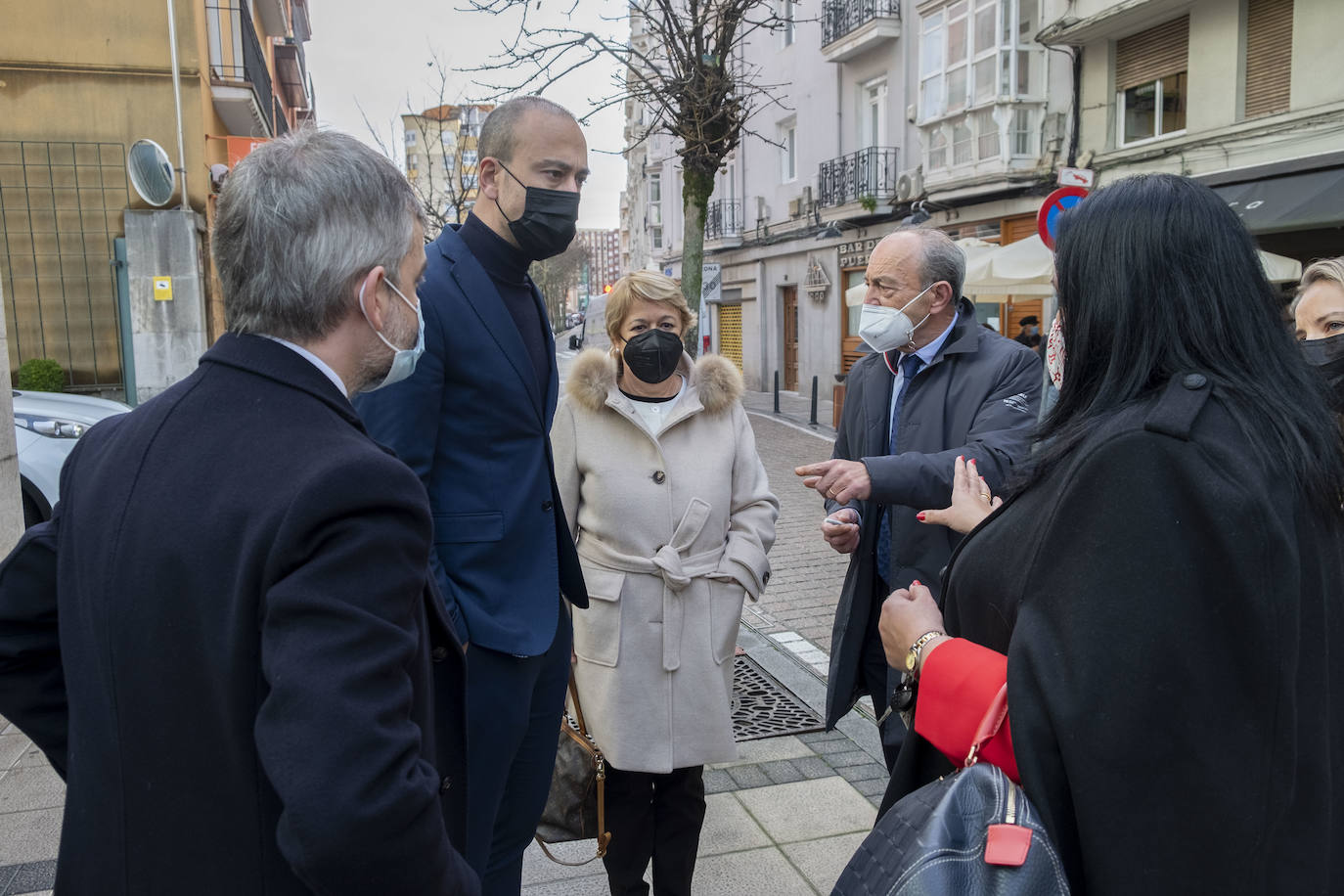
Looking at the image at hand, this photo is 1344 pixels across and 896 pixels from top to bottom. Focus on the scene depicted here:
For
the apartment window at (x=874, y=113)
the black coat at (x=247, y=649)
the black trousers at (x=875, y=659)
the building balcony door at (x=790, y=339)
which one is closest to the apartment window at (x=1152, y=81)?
the apartment window at (x=874, y=113)

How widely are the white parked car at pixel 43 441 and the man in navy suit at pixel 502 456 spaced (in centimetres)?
567

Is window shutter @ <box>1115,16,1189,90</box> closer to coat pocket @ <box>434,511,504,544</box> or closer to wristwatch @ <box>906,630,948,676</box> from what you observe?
coat pocket @ <box>434,511,504,544</box>

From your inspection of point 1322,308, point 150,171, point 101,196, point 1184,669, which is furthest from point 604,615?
point 101,196

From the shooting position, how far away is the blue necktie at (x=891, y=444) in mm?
3477

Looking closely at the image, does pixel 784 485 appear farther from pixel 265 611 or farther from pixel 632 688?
pixel 265 611

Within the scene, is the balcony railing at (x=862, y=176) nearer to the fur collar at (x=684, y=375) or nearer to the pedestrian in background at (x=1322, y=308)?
the pedestrian in background at (x=1322, y=308)

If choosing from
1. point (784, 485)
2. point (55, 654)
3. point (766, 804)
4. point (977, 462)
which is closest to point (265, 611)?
point (55, 654)

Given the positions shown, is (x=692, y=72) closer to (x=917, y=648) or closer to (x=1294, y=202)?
(x=917, y=648)

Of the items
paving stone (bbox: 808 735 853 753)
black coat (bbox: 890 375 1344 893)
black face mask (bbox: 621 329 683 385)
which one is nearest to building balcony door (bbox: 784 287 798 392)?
paving stone (bbox: 808 735 853 753)

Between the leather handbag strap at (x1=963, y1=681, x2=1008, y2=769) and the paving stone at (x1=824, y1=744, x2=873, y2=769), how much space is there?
2.95 m

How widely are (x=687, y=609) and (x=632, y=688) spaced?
30 cm

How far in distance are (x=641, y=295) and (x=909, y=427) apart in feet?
3.27

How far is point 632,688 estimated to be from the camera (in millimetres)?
3260

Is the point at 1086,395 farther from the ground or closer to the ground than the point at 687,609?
farther from the ground
